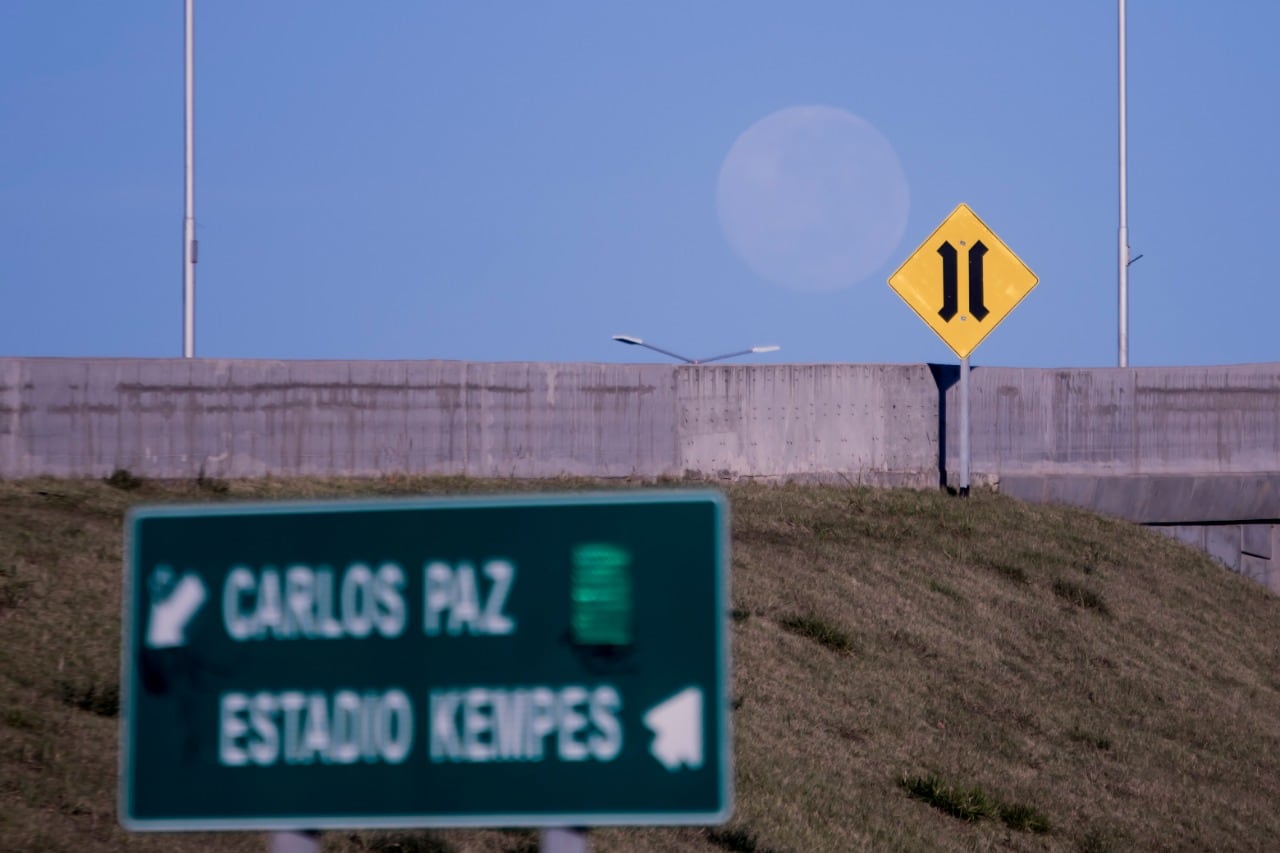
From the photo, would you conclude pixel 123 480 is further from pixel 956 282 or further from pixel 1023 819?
pixel 956 282

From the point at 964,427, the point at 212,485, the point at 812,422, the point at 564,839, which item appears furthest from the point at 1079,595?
the point at 564,839

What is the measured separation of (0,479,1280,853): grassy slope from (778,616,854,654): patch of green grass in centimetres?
3

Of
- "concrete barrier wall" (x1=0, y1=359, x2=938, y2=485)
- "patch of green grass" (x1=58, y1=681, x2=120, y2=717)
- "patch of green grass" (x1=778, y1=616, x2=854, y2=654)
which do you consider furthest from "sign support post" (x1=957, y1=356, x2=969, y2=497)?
"patch of green grass" (x1=58, y1=681, x2=120, y2=717)

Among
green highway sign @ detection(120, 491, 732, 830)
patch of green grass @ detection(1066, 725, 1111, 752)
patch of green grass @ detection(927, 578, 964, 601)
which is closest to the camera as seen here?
green highway sign @ detection(120, 491, 732, 830)

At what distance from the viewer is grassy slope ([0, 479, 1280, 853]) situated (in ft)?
26.1

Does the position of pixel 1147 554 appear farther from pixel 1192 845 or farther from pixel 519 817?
pixel 519 817

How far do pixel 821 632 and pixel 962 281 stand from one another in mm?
7703

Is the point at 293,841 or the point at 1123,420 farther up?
the point at 1123,420

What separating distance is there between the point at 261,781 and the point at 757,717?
7.68 m

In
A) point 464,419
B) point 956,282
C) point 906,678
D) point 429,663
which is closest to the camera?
point 429,663

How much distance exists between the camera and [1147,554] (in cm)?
1800

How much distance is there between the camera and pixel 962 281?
18.9m

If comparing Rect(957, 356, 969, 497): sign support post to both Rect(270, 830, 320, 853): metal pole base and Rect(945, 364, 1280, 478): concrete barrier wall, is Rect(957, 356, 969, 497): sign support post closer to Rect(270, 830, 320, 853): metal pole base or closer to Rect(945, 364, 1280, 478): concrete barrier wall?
Rect(945, 364, 1280, 478): concrete barrier wall

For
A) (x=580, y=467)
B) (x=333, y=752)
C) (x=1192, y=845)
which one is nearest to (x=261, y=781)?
(x=333, y=752)
